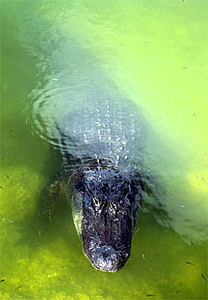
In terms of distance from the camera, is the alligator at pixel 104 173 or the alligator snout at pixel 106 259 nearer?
the alligator snout at pixel 106 259

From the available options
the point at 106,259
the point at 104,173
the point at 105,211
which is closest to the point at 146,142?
the point at 104,173

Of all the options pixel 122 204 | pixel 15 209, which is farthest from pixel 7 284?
pixel 122 204

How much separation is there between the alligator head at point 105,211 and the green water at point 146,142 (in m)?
0.12

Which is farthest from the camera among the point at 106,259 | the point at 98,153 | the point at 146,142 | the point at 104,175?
the point at 146,142

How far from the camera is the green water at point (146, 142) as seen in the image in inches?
94.1

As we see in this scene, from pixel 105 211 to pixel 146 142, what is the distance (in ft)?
3.10

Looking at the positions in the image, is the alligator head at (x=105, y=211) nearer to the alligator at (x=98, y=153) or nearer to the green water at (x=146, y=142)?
the alligator at (x=98, y=153)

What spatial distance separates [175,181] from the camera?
10.0 ft

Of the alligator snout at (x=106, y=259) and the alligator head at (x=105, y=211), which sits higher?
the alligator snout at (x=106, y=259)

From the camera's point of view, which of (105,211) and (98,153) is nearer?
(105,211)

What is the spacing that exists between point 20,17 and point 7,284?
11.3ft

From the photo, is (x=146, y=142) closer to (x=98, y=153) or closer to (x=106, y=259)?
(x=98, y=153)

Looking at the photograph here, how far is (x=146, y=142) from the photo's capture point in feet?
10.8

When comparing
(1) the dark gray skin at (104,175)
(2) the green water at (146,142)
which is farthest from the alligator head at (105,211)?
(2) the green water at (146,142)
